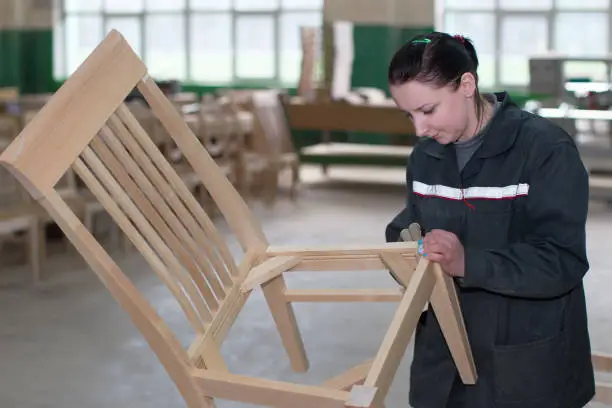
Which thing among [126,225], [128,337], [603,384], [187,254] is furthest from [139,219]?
[128,337]

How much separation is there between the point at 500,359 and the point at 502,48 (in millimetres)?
9811

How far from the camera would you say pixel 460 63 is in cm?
173

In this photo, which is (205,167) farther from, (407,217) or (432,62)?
(432,62)

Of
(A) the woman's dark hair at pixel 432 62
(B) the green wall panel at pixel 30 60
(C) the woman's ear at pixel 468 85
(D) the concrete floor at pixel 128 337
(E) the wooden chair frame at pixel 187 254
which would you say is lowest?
(D) the concrete floor at pixel 128 337

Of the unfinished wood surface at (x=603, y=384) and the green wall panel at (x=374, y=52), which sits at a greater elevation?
the green wall panel at (x=374, y=52)

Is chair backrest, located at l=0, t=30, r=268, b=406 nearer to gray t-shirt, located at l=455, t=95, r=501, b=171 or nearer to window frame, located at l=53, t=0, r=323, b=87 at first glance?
gray t-shirt, located at l=455, t=95, r=501, b=171

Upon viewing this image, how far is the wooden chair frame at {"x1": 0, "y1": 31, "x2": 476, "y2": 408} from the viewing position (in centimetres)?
160

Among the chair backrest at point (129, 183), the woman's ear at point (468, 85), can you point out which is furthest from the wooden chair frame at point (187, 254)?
the woman's ear at point (468, 85)

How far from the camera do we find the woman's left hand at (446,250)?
67.8 inches

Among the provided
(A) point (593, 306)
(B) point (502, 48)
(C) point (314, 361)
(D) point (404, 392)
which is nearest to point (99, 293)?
(C) point (314, 361)

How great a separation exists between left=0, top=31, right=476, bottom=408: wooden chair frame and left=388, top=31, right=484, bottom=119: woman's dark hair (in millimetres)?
328

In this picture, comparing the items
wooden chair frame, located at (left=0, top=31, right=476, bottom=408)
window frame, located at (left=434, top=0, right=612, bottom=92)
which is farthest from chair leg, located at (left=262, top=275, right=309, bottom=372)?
window frame, located at (left=434, top=0, right=612, bottom=92)

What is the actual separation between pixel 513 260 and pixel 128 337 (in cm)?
293

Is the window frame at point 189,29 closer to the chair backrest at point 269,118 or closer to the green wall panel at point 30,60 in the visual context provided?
the green wall panel at point 30,60
